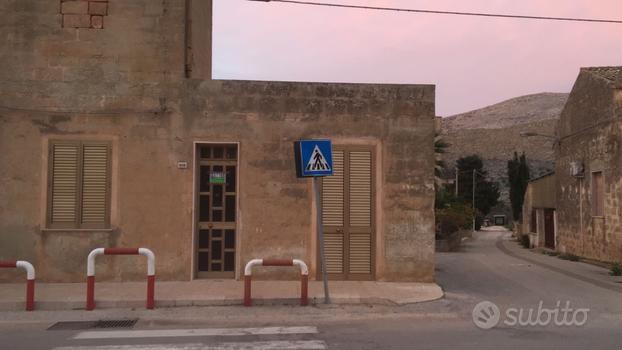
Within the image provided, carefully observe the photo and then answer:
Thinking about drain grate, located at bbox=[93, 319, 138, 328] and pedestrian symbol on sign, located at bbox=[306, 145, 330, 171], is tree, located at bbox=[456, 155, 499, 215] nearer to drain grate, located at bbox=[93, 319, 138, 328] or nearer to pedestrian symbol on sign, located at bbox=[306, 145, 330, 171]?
pedestrian symbol on sign, located at bbox=[306, 145, 330, 171]

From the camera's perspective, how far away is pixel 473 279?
1331cm

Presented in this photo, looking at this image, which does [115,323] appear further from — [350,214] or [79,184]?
[350,214]

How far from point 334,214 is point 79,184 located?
4.96 m

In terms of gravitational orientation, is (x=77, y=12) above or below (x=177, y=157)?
above

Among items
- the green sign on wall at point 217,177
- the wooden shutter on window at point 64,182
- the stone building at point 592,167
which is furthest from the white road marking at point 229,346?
the stone building at point 592,167

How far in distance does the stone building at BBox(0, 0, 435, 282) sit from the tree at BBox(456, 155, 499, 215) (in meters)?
60.3

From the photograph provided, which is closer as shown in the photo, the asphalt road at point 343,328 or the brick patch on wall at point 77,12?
the asphalt road at point 343,328

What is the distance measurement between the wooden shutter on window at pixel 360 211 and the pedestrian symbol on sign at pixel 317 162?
1.90 metres

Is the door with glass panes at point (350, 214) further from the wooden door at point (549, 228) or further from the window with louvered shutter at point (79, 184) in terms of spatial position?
the wooden door at point (549, 228)

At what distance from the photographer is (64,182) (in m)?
10.8

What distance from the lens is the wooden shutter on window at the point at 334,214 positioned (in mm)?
11141

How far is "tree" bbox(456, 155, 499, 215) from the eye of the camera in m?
70.1

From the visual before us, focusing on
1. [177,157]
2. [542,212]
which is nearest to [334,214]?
[177,157]

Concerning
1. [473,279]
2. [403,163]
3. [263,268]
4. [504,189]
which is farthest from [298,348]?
[504,189]
